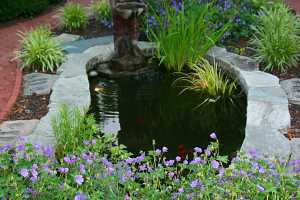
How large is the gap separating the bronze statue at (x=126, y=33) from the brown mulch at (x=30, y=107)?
118 centimetres

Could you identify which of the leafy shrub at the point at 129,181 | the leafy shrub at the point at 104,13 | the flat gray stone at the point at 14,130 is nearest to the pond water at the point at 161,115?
the flat gray stone at the point at 14,130

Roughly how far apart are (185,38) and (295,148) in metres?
2.10

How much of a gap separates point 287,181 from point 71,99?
243cm

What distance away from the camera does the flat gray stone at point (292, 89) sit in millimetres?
4809

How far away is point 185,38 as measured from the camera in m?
5.59

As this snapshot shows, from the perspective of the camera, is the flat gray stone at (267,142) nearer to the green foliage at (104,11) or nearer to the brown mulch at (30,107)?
the brown mulch at (30,107)

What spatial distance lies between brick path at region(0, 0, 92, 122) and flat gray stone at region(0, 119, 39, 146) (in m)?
0.20

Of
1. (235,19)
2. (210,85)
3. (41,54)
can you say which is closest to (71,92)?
(41,54)

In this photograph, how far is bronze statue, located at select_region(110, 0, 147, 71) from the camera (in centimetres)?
558

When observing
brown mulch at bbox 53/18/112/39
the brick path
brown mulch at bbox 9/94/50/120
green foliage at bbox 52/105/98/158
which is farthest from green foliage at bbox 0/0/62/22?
green foliage at bbox 52/105/98/158

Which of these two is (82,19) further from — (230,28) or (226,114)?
(226,114)

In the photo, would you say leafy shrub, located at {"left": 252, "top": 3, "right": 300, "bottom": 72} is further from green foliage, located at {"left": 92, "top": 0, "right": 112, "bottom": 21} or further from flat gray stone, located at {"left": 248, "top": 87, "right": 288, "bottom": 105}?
green foliage, located at {"left": 92, "top": 0, "right": 112, "bottom": 21}

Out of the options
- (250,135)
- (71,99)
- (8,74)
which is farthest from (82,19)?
(250,135)

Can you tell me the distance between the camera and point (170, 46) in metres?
5.63
